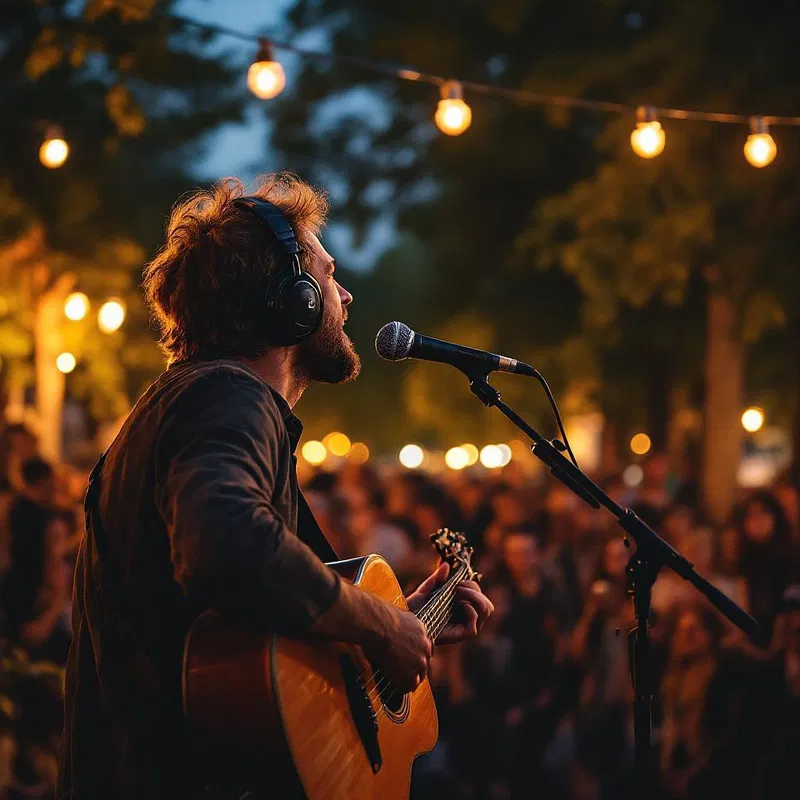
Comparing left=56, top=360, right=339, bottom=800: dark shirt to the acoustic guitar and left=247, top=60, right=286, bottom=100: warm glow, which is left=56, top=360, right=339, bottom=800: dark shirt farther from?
left=247, top=60, right=286, bottom=100: warm glow

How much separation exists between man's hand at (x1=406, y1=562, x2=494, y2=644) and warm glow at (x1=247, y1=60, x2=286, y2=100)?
5.66 metres

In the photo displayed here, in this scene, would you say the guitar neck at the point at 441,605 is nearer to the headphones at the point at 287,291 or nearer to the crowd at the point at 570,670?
the headphones at the point at 287,291

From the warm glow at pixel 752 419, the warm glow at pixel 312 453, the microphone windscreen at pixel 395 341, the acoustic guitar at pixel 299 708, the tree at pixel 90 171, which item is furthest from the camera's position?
the warm glow at pixel 312 453

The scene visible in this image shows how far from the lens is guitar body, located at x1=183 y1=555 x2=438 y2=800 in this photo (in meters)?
2.47

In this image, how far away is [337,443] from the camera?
53.6 m

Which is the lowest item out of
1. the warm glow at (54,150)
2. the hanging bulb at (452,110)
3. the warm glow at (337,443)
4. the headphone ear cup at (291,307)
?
the warm glow at (337,443)

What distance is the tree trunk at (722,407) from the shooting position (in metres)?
13.8

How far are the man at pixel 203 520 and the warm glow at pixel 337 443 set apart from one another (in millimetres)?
49499

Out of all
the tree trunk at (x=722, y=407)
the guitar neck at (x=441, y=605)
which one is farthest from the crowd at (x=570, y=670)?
the tree trunk at (x=722, y=407)

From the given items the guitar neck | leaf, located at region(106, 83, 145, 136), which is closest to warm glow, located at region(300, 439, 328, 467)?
leaf, located at region(106, 83, 145, 136)

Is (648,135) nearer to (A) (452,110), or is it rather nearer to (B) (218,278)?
(A) (452,110)

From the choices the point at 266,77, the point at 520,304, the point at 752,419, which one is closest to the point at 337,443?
the point at 520,304

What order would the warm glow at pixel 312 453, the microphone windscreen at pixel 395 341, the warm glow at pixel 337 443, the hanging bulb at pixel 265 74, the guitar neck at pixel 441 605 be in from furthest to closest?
the warm glow at pixel 337 443 < the warm glow at pixel 312 453 < the hanging bulb at pixel 265 74 < the guitar neck at pixel 441 605 < the microphone windscreen at pixel 395 341

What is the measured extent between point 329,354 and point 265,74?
587 cm
